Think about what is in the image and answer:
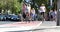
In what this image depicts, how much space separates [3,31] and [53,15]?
1372cm

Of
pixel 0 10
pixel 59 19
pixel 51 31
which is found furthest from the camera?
pixel 0 10

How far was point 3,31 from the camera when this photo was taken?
45.5 feet

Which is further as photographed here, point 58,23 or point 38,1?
point 38,1

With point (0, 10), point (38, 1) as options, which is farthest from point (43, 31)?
point (0, 10)

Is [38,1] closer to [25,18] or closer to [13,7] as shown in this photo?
[13,7]

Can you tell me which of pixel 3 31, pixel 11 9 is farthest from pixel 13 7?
pixel 3 31

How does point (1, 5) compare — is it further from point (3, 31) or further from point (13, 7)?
point (3, 31)

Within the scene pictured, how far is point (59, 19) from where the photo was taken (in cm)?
1792

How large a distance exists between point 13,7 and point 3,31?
40.7 metres

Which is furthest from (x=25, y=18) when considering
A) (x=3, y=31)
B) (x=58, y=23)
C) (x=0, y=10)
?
(x=0, y=10)

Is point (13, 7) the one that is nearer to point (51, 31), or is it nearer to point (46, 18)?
point (46, 18)

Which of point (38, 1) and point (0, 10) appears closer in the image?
point (38, 1)

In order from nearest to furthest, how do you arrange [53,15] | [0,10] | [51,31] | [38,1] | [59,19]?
[51,31], [59,19], [53,15], [38,1], [0,10]

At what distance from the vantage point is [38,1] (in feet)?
162
